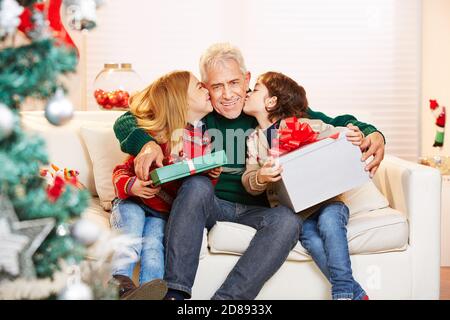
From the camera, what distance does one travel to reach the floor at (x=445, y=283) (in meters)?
3.04

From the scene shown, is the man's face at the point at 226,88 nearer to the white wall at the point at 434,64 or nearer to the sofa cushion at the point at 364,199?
the sofa cushion at the point at 364,199

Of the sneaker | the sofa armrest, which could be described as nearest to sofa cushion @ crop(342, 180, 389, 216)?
the sofa armrest

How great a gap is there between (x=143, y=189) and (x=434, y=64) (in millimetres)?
2760

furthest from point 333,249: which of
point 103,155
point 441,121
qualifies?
point 441,121

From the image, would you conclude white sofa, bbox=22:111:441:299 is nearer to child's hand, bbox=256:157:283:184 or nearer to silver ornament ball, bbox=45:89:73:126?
child's hand, bbox=256:157:283:184

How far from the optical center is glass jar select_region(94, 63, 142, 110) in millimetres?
3379

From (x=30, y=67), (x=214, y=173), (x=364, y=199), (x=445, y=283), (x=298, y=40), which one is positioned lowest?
(x=445, y=283)

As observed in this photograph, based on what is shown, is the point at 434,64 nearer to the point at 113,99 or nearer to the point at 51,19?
the point at 113,99

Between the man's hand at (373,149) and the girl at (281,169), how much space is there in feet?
0.14

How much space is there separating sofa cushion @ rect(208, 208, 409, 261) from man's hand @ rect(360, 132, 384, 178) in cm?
17

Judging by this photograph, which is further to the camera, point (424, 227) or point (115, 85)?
point (115, 85)

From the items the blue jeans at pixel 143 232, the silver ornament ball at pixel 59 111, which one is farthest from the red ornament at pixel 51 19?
the blue jeans at pixel 143 232

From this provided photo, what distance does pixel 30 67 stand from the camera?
3.63 feet
